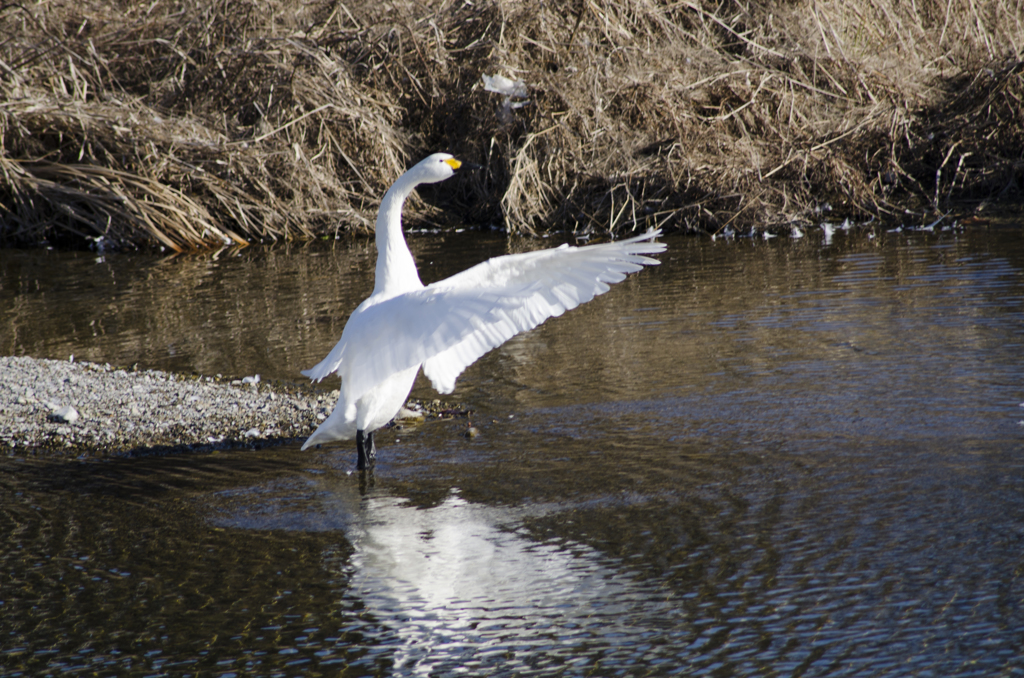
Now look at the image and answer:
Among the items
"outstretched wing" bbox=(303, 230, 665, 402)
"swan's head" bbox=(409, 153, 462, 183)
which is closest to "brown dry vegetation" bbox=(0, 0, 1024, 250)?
"swan's head" bbox=(409, 153, 462, 183)

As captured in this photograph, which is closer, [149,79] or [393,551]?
[393,551]

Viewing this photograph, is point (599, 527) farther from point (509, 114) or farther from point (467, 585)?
point (509, 114)

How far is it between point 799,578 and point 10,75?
14.9 m

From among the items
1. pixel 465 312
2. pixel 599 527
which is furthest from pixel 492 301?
pixel 599 527

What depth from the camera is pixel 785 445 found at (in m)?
→ 5.27

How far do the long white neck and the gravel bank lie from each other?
43.6 inches

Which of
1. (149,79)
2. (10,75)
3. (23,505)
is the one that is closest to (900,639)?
(23,505)

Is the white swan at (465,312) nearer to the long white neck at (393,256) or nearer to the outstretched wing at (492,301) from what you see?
the outstretched wing at (492,301)

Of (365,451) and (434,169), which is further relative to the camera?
(434,169)

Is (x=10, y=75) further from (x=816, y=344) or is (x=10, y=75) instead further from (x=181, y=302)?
(x=816, y=344)

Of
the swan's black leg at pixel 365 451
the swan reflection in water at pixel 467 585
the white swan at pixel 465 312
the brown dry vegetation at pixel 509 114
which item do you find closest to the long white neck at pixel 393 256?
the white swan at pixel 465 312

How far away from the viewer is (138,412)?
629cm

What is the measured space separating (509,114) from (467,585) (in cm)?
1274

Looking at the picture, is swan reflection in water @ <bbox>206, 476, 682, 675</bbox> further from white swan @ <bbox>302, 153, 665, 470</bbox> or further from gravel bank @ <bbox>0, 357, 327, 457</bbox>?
gravel bank @ <bbox>0, 357, 327, 457</bbox>
